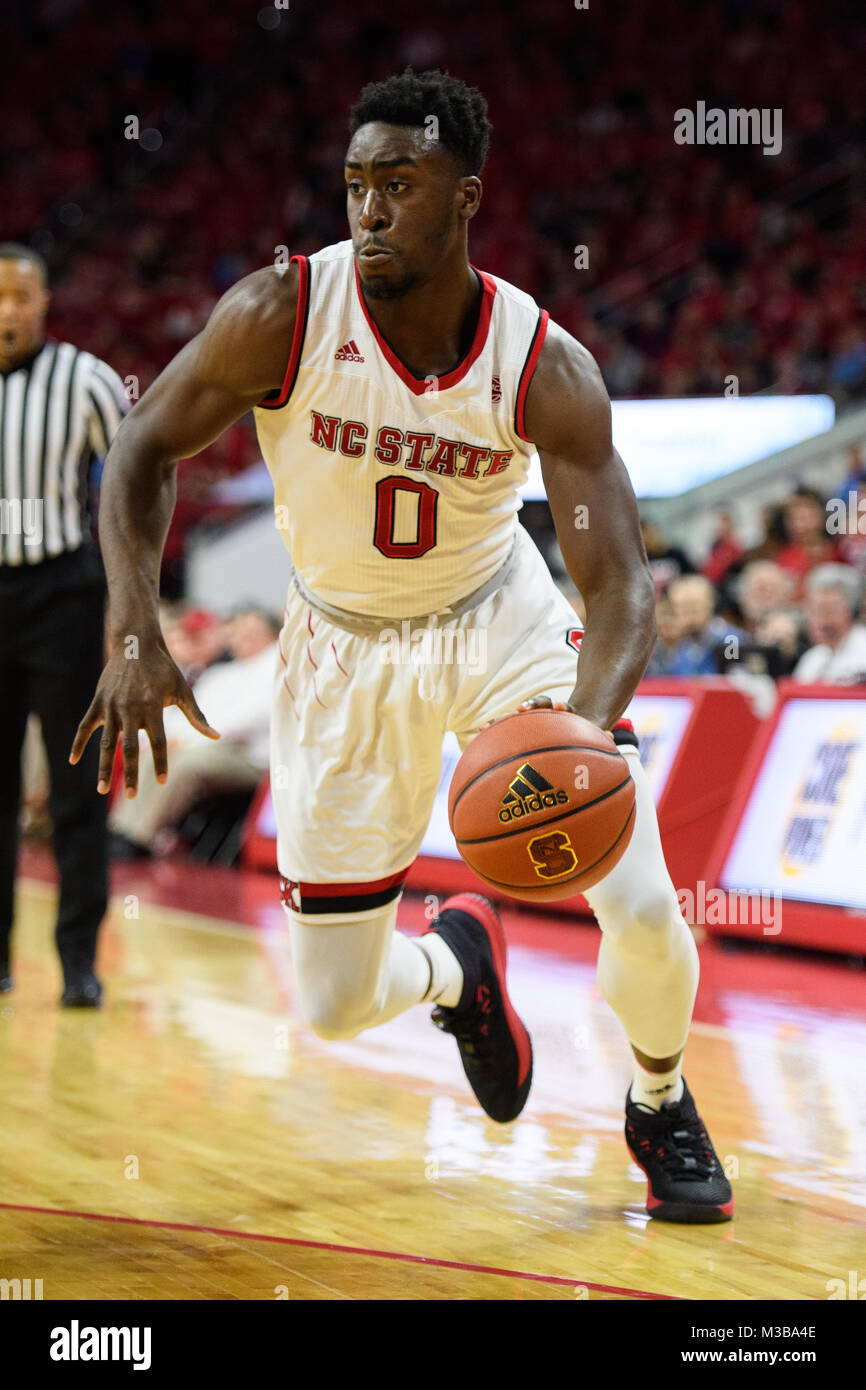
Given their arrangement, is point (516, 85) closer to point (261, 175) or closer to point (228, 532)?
point (261, 175)

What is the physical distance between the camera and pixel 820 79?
17.3 m

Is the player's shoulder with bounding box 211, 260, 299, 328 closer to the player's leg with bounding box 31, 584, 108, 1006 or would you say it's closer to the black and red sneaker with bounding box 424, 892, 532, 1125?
the black and red sneaker with bounding box 424, 892, 532, 1125

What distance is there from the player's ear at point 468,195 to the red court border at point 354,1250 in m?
2.03

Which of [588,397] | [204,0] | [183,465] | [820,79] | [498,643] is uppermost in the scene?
[204,0]

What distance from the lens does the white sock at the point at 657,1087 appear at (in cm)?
360

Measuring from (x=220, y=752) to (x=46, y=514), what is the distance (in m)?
4.95

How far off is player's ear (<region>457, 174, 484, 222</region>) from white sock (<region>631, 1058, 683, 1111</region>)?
1.82m

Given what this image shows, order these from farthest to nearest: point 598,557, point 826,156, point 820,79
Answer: point 820,79, point 826,156, point 598,557

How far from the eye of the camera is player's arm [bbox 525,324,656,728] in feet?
10.5

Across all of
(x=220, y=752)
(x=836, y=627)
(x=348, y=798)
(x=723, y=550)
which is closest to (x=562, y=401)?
(x=348, y=798)

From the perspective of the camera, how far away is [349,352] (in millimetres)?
3406

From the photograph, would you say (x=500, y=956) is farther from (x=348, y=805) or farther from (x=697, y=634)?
(x=697, y=634)

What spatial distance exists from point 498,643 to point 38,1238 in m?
1.54
